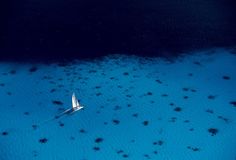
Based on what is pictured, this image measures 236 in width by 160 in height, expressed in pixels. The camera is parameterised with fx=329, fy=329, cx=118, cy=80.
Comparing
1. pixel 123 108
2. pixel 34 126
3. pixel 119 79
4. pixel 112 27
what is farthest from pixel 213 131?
pixel 112 27

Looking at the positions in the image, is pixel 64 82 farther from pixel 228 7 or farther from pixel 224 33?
pixel 228 7

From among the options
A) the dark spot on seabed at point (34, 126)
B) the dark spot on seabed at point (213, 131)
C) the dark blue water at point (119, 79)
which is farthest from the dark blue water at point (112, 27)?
the dark spot on seabed at point (213, 131)

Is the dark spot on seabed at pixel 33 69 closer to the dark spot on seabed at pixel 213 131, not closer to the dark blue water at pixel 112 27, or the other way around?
the dark blue water at pixel 112 27

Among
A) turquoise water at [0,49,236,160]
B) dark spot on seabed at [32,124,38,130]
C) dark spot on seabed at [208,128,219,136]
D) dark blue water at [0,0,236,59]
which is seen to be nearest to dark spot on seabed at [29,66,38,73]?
turquoise water at [0,49,236,160]

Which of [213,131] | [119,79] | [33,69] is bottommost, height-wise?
[213,131]

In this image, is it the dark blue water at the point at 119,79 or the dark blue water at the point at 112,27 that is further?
the dark blue water at the point at 112,27

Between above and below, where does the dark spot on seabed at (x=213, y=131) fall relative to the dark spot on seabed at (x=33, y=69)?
below

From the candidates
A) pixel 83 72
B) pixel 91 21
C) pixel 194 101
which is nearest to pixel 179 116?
pixel 194 101

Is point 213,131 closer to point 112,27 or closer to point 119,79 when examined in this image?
point 119,79

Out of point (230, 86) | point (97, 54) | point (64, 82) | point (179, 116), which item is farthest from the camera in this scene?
point (97, 54)
